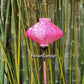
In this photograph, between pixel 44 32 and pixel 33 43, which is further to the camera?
pixel 33 43

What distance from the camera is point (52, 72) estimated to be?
1682mm

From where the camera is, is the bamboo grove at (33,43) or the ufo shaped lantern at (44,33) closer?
the ufo shaped lantern at (44,33)

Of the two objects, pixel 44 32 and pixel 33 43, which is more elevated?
pixel 44 32

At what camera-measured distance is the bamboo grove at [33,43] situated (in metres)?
1.58

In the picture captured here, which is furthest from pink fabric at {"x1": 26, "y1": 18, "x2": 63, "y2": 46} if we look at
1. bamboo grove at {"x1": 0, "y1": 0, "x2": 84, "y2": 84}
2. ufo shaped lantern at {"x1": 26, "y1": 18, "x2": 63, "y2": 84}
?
bamboo grove at {"x1": 0, "y1": 0, "x2": 84, "y2": 84}

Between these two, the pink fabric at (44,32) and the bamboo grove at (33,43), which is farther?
the bamboo grove at (33,43)

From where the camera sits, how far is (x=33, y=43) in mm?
1747

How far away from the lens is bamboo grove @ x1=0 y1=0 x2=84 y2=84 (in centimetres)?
158

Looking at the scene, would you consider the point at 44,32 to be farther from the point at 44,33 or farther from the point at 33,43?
the point at 33,43

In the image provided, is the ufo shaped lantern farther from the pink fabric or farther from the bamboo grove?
the bamboo grove

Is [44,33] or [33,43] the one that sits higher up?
[44,33]

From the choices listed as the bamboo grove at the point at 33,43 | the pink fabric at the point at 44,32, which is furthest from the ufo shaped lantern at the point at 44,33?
the bamboo grove at the point at 33,43

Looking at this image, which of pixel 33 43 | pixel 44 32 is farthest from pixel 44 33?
pixel 33 43

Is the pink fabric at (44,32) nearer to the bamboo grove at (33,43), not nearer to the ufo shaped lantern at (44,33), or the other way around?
the ufo shaped lantern at (44,33)
